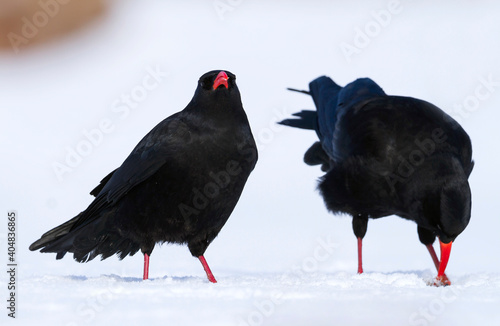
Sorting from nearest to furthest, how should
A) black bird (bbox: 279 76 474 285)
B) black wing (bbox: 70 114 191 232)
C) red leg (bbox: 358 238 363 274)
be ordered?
black wing (bbox: 70 114 191 232)
black bird (bbox: 279 76 474 285)
red leg (bbox: 358 238 363 274)

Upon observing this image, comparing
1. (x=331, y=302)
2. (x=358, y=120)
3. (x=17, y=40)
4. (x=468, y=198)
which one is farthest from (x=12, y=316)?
(x=17, y=40)

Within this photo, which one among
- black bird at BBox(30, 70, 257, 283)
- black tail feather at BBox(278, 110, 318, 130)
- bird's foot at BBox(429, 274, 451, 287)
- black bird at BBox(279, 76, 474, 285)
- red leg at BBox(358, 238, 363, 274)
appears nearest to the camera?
black bird at BBox(30, 70, 257, 283)

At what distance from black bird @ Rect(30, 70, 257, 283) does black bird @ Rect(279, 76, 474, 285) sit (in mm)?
1433

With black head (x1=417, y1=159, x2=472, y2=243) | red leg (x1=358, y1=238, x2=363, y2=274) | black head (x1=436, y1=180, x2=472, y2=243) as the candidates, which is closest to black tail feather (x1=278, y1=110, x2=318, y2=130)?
red leg (x1=358, y1=238, x2=363, y2=274)

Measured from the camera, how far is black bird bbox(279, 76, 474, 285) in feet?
17.0

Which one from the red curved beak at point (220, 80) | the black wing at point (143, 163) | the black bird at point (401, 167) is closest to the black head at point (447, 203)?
the black bird at point (401, 167)

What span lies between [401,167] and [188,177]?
1.94m

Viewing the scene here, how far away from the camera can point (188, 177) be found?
15.3 feet

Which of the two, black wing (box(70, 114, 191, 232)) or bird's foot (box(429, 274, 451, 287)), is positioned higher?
black wing (box(70, 114, 191, 232))

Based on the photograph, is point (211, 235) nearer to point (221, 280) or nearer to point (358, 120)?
point (221, 280)

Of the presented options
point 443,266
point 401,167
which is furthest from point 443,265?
point 401,167

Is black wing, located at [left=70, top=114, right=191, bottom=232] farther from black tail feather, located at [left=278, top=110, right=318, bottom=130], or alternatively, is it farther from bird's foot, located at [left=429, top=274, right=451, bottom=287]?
black tail feather, located at [left=278, top=110, right=318, bottom=130]

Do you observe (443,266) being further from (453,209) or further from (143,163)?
(143,163)

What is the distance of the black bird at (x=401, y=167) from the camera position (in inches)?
205
